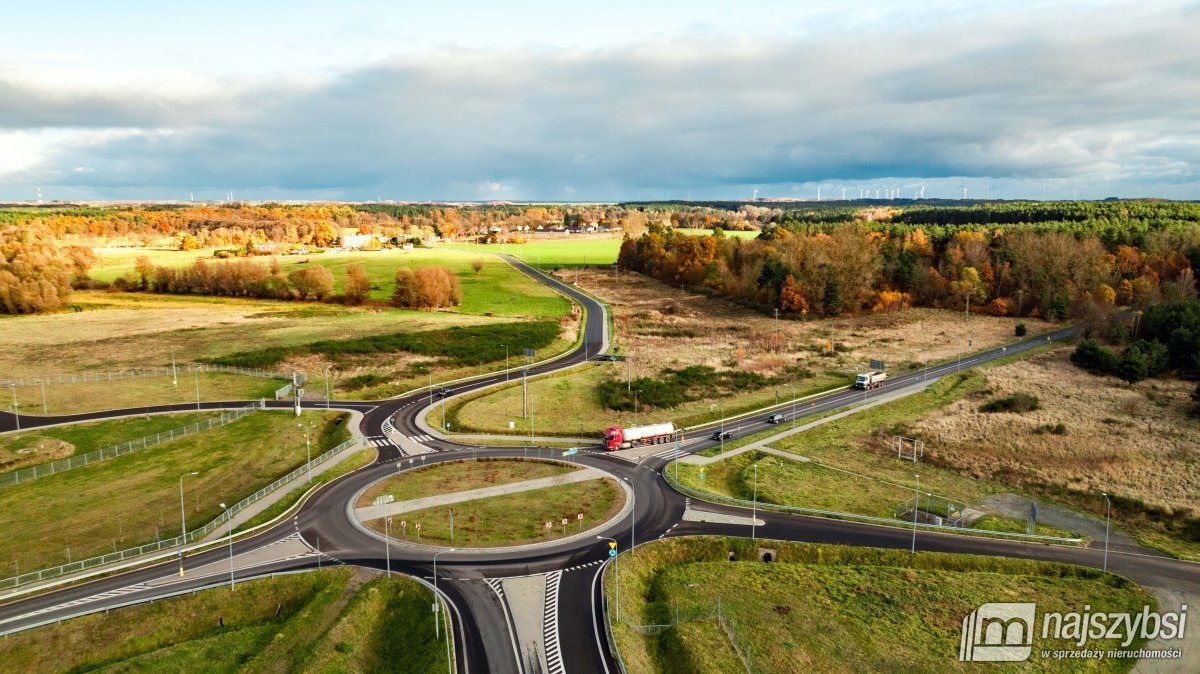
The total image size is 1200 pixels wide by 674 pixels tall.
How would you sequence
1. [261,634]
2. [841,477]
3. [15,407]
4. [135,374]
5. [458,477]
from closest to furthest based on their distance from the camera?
[261,634] < [458,477] < [841,477] < [15,407] < [135,374]

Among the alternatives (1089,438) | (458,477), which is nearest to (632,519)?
(458,477)

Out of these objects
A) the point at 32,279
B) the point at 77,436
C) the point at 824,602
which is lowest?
the point at 824,602

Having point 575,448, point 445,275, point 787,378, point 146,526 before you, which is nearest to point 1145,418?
point 787,378

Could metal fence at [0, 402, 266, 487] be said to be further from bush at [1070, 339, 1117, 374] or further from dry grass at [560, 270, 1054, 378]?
bush at [1070, 339, 1117, 374]

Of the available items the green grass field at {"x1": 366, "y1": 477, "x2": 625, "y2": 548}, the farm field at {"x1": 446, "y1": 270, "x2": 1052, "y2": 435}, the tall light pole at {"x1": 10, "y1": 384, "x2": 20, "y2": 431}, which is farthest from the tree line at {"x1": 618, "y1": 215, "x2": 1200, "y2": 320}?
the tall light pole at {"x1": 10, "y1": 384, "x2": 20, "y2": 431}

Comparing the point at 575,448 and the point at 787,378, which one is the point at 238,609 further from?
the point at 787,378

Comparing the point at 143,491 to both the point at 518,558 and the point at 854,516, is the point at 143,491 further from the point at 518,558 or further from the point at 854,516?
the point at 854,516

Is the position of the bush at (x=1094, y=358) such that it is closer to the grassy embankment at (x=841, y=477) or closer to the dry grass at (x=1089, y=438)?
the dry grass at (x=1089, y=438)
